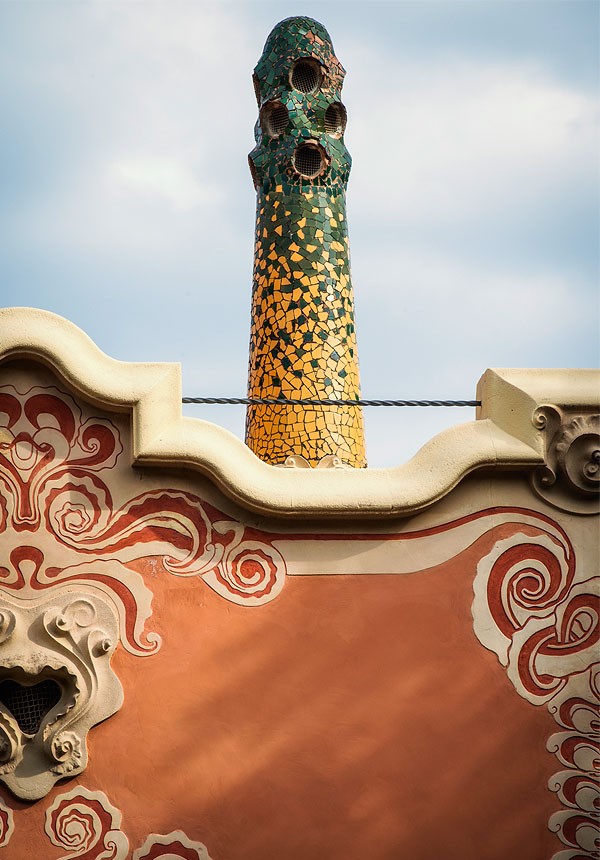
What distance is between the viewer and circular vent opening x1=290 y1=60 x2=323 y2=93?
29.7 feet

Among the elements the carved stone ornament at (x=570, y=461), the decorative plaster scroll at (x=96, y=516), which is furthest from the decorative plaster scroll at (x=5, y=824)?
the carved stone ornament at (x=570, y=461)

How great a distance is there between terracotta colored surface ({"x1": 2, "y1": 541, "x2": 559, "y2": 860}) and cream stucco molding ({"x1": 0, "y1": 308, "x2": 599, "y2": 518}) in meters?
0.37

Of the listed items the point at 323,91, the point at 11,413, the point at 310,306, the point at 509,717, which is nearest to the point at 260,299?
the point at 310,306

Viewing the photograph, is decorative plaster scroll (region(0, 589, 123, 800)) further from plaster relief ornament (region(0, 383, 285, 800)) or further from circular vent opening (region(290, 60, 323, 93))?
circular vent opening (region(290, 60, 323, 93))

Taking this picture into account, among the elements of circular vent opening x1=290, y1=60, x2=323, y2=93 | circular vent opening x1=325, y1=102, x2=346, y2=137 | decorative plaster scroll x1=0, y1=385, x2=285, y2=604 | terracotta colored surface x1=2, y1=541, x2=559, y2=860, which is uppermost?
circular vent opening x1=290, y1=60, x2=323, y2=93

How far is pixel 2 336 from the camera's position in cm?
517

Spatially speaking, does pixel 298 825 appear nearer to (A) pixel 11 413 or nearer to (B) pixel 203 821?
(B) pixel 203 821

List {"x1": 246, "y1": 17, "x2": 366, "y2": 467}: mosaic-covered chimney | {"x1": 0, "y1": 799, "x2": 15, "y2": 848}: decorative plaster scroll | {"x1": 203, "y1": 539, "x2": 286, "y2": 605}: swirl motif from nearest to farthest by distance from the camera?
{"x1": 0, "y1": 799, "x2": 15, "y2": 848}: decorative plaster scroll
{"x1": 203, "y1": 539, "x2": 286, "y2": 605}: swirl motif
{"x1": 246, "y1": 17, "x2": 366, "y2": 467}: mosaic-covered chimney

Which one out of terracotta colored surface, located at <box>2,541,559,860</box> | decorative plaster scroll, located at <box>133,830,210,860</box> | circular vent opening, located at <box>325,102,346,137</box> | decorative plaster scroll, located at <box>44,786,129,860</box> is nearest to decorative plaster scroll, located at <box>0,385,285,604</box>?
terracotta colored surface, located at <box>2,541,559,860</box>

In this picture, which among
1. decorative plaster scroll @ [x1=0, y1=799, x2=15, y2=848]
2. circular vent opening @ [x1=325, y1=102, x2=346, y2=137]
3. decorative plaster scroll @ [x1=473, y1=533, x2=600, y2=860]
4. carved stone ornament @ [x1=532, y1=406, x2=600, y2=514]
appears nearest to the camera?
decorative plaster scroll @ [x1=0, y1=799, x2=15, y2=848]

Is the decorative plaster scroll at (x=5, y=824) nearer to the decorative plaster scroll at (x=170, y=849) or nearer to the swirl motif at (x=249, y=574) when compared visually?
the decorative plaster scroll at (x=170, y=849)

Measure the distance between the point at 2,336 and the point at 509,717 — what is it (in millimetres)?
2763

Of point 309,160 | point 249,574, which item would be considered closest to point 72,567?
point 249,574

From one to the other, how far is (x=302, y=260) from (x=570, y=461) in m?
3.74
